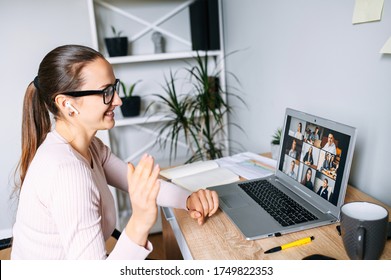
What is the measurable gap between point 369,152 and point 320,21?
476mm

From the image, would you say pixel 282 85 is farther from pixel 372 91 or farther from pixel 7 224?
pixel 7 224

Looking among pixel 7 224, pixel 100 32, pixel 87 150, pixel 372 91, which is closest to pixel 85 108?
pixel 87 150

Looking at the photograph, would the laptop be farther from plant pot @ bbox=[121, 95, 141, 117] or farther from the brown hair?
plant pot @ bbox=[121, 95, 141, 117]

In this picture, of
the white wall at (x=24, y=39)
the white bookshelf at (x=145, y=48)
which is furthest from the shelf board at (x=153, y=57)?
the white wall at (x=24, y=39)

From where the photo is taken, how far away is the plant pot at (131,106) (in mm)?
2189

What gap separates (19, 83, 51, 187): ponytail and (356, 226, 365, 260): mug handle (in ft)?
2.89

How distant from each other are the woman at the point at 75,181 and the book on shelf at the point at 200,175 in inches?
5.1

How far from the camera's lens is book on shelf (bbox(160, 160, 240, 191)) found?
4.31 feet

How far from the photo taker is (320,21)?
1267 millimetres

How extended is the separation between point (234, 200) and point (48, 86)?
63 centimetres

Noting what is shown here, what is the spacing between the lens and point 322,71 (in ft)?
4.24

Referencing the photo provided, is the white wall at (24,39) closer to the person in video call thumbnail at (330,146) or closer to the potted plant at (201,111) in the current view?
the potted plant at (201,111)

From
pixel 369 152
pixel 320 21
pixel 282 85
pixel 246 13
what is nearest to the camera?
pixel 369 152

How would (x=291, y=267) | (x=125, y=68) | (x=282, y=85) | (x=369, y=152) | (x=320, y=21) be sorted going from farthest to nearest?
(x=125, y=68)
(x=282, y=85)
(x=320, y=21)
(x=369, y=152)
(x=291, y=267)
